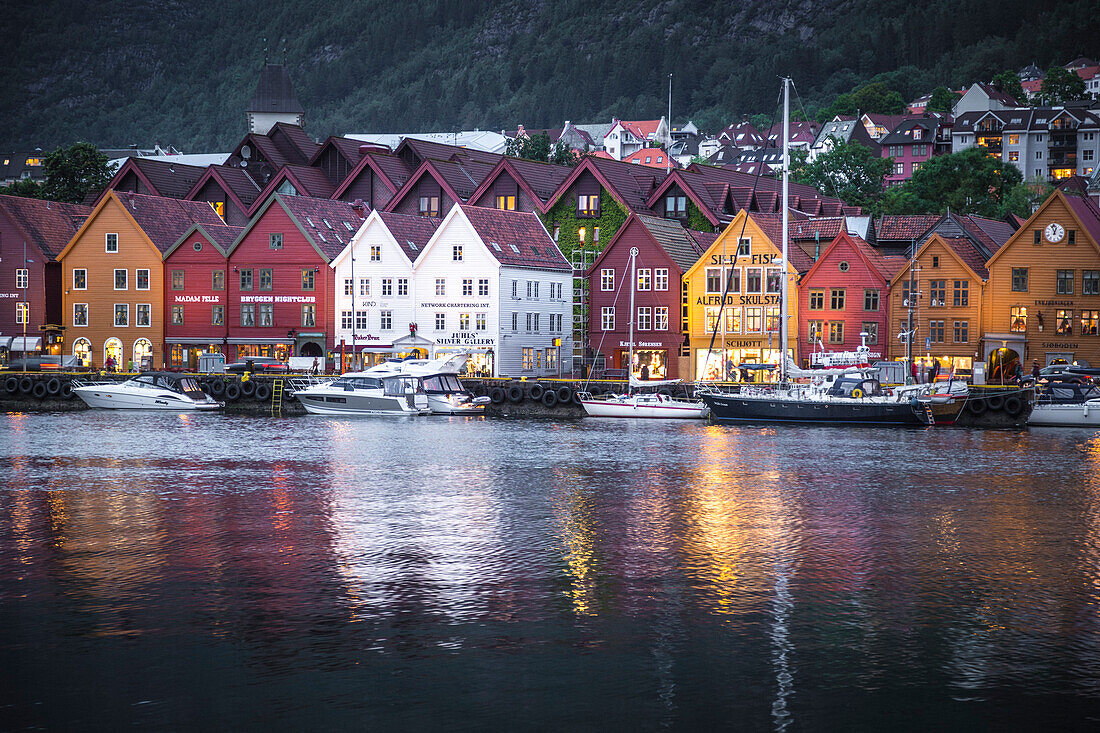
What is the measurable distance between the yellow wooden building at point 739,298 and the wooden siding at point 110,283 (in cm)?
4338

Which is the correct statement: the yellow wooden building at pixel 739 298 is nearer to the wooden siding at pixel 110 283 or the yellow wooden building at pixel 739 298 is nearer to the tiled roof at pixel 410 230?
the tiled roof at pixel 410 230

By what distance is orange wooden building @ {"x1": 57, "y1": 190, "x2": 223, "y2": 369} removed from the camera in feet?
328

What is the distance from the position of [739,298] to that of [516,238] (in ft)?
60.6

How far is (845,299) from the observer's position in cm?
8981

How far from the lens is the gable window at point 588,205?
336ft

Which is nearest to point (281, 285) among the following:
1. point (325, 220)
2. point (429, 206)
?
point (325, 220)

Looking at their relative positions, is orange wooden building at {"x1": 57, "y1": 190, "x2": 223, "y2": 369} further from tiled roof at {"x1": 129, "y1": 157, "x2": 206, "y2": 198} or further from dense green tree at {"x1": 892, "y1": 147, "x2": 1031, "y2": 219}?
dense green tree at {"x1": 892, "y1": 147, "x2": 1031, "y2": 219}

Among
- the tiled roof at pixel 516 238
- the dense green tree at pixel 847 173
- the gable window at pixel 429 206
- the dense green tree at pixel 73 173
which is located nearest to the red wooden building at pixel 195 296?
the gable window at pixel 429 206

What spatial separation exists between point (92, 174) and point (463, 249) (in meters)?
65.2

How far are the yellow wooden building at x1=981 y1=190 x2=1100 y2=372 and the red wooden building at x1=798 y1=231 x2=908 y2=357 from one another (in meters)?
7.32

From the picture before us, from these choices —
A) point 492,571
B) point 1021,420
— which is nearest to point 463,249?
point 1021,420

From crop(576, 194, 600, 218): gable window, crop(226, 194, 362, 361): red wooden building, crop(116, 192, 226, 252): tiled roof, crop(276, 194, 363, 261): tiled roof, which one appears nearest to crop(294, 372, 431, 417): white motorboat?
crop(226, 194, 362, 361): red wooden building

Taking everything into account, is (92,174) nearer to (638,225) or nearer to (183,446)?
(638,225)

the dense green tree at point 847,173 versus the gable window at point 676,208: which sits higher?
the dense green tree at point 847,173
